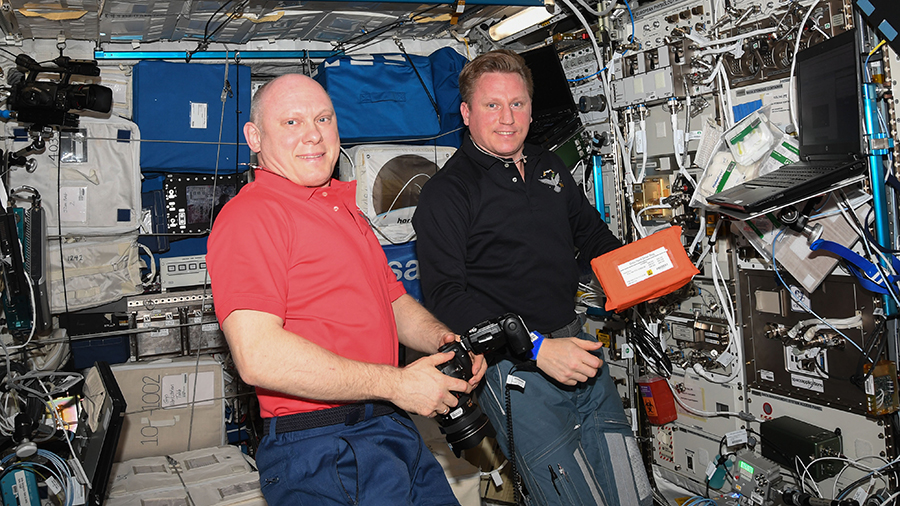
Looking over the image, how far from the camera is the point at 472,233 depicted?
283cm

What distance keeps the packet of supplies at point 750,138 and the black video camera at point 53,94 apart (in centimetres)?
403

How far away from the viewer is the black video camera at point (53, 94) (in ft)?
13.9

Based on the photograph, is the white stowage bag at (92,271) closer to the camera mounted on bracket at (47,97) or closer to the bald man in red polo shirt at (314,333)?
the camera mounted on bracket at (47,97)

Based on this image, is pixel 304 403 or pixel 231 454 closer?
pixel 304 403

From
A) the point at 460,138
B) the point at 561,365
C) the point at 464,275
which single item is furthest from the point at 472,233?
the point at 460,138

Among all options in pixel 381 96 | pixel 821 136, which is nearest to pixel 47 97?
pixel 381 96

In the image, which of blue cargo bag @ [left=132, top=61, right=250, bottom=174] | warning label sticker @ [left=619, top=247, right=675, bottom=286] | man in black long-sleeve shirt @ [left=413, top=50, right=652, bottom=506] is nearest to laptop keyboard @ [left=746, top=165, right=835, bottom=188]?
warning label sticker @ [left=619, top=247, right=675, bottom=286]

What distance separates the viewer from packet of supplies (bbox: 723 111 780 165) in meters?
3.18

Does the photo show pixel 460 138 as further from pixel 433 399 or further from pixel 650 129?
pixel 433 399

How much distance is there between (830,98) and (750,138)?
443 millimetres

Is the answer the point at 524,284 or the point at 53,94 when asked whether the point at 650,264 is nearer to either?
the point at 524,284

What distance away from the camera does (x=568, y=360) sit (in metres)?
2.52

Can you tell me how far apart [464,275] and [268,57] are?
3.21 meters

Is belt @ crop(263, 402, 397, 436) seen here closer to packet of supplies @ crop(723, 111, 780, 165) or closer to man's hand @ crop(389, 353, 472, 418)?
man's hand @ crop(389, 353, 472, 418)
